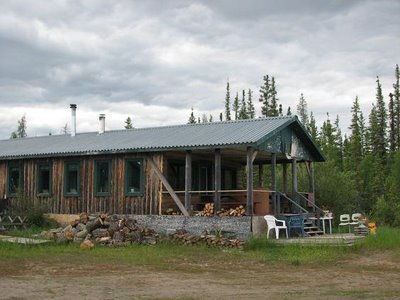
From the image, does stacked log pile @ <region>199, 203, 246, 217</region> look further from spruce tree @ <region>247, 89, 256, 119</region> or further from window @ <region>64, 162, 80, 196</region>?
spruce tree @ <region>247, 89, 256, 119</region>

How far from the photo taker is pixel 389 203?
5006cm

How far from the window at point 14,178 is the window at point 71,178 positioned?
272 cm

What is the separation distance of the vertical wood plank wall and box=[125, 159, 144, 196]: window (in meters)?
0.17

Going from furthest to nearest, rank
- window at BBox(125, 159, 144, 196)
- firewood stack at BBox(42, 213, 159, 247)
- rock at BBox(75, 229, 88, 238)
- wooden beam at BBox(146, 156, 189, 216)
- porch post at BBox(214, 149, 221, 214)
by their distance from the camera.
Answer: window at BBox(125, 159, 144, 196)
wooden beam at BBox(146, 156, 189, 216)
porch post at BBox(214, 149, 221, 214)
rock at BBox(75, 229, 88, 238)
firewood stack at BBox(42, 213, 159, 247)

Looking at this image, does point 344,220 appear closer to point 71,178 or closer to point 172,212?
point 172,212

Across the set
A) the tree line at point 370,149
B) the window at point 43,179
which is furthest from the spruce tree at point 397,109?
the window at point 43,179

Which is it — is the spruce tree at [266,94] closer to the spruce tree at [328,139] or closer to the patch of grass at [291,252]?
the spruce tree at [328,139]

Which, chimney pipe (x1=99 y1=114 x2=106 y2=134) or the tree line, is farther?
the tree line

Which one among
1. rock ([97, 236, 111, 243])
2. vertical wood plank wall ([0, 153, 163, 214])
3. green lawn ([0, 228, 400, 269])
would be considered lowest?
green lawn ([0, 228, 400, 269])

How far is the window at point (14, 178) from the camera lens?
26059mm

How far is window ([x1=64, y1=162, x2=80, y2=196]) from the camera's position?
2442 cm

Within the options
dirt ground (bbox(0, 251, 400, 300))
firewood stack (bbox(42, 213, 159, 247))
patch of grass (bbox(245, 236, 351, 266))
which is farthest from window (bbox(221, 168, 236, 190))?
dirt ground (bbox(0, 251, 400, 300))

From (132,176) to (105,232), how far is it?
3298mm

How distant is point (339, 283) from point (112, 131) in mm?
17462
